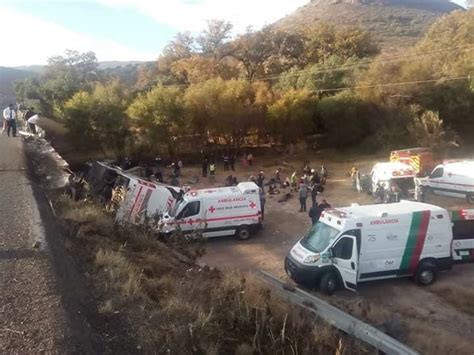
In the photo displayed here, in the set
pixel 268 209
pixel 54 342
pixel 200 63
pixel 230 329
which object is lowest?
pixel 268 209

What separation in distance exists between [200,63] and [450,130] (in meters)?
25.9

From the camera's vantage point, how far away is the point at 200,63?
169 feet

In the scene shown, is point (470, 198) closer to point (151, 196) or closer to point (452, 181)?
point (452, 181)

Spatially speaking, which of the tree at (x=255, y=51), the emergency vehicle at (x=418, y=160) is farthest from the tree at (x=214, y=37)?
the emergency vehicle at (x=418, y=160)

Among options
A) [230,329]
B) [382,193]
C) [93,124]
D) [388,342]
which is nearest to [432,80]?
[382,193]

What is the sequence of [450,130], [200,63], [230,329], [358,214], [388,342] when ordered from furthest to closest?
[200,63] → [450,130] → [358,214] → [388,342] → [230,329]

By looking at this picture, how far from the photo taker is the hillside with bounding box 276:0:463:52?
94.6m

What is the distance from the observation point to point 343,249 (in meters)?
13.1

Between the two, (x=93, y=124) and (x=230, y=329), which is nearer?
(x=230, y=329)

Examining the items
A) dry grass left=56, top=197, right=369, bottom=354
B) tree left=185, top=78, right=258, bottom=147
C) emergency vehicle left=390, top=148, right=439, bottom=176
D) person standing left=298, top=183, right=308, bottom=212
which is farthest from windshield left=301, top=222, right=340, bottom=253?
tree left=185, top=78, right=258, bottom=147

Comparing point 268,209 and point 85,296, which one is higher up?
point 85,296

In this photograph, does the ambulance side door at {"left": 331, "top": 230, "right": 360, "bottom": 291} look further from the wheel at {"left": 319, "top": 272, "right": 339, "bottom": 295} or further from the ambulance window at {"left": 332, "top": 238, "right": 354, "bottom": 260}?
the wheel at {"left": 319, "top": 272, "right": 339, "bottom": 295}

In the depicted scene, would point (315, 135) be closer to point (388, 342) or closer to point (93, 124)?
point (93, 124)

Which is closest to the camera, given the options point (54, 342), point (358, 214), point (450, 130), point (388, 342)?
point (54, 342)
